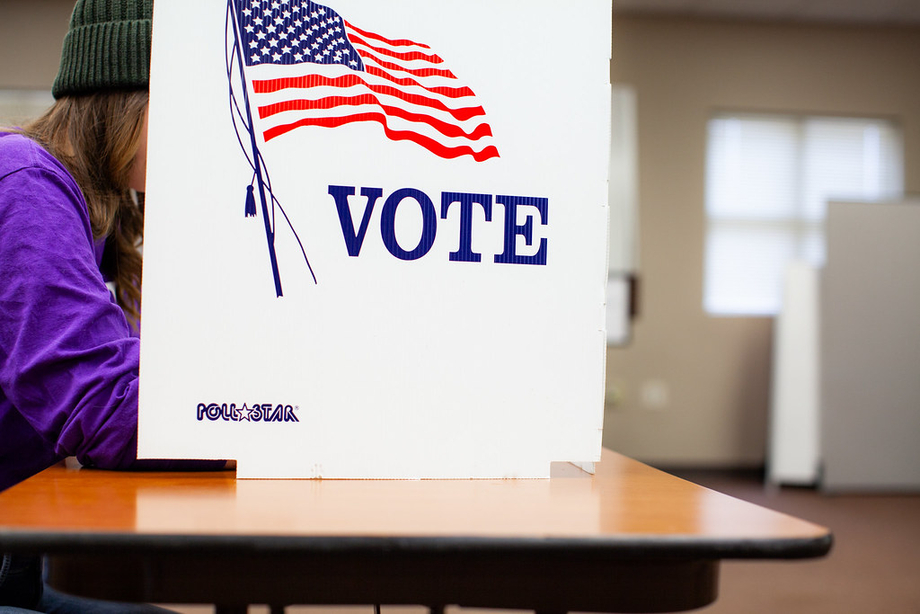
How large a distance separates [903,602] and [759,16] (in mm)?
3599

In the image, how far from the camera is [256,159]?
598 millimetres

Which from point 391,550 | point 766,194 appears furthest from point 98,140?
point 766,194

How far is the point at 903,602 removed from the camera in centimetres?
233

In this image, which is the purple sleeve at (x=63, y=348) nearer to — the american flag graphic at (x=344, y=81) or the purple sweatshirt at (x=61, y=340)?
the purple sweatshirt at (x=61, y=340)

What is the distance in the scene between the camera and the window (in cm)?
467

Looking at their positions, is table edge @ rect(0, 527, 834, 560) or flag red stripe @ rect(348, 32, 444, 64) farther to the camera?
flag red stripe @ rect(348, 32, 444, 64)

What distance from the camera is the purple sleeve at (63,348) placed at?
0.59 metres

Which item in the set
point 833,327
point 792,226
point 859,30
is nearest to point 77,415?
point 833,327

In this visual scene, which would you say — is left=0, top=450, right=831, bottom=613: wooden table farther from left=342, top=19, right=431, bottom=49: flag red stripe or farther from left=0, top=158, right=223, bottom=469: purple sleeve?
left=342, top=19, right=431, bottom=49: flag red stripe

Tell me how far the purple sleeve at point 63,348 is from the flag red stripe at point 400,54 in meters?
0.31

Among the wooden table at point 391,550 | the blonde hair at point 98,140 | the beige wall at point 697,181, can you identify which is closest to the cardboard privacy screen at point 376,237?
the wooden table at point 391,550

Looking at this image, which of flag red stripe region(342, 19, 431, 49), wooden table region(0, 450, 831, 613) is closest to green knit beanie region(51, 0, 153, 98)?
flag red stripe region(342, 19, 431, 49)

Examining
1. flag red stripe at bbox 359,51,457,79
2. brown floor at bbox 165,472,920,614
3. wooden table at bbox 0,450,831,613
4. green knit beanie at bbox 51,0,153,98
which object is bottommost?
brown floor at bbox 165,472,920,614

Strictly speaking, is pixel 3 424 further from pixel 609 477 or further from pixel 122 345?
pixel 609 477
